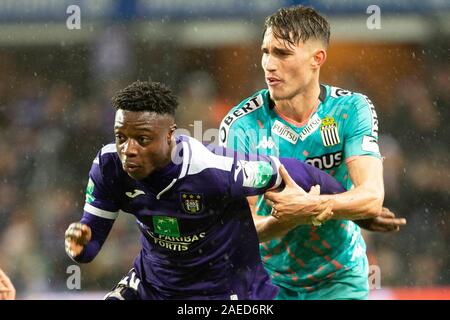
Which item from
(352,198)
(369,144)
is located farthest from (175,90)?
(352,198)

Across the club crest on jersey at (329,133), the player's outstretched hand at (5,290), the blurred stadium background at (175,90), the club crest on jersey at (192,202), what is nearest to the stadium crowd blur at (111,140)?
the blurred stadium background at (175,90)

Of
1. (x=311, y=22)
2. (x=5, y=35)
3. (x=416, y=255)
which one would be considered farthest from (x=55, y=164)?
(x=311, y=22)

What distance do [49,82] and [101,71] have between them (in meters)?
0.70

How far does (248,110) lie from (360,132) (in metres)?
0.68

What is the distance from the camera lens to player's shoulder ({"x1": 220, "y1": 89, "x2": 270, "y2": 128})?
5430mm

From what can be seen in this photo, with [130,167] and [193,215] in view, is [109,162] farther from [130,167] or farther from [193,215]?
[193,215]

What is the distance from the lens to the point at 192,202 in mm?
4695

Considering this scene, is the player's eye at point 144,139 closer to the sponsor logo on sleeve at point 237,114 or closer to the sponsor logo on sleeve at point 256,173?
the sponsor logo on sleeve at point 256,173

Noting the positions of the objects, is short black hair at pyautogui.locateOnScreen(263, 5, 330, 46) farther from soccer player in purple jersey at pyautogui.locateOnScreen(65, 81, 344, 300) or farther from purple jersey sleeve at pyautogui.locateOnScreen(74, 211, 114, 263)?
purple jersey sleeve at pyautogui.locateOnScreen(74, 211, 114, 263)

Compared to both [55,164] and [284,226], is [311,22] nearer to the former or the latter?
[284,226]

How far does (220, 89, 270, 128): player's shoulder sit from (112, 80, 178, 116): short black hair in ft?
2.42

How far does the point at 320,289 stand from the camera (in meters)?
5.43
